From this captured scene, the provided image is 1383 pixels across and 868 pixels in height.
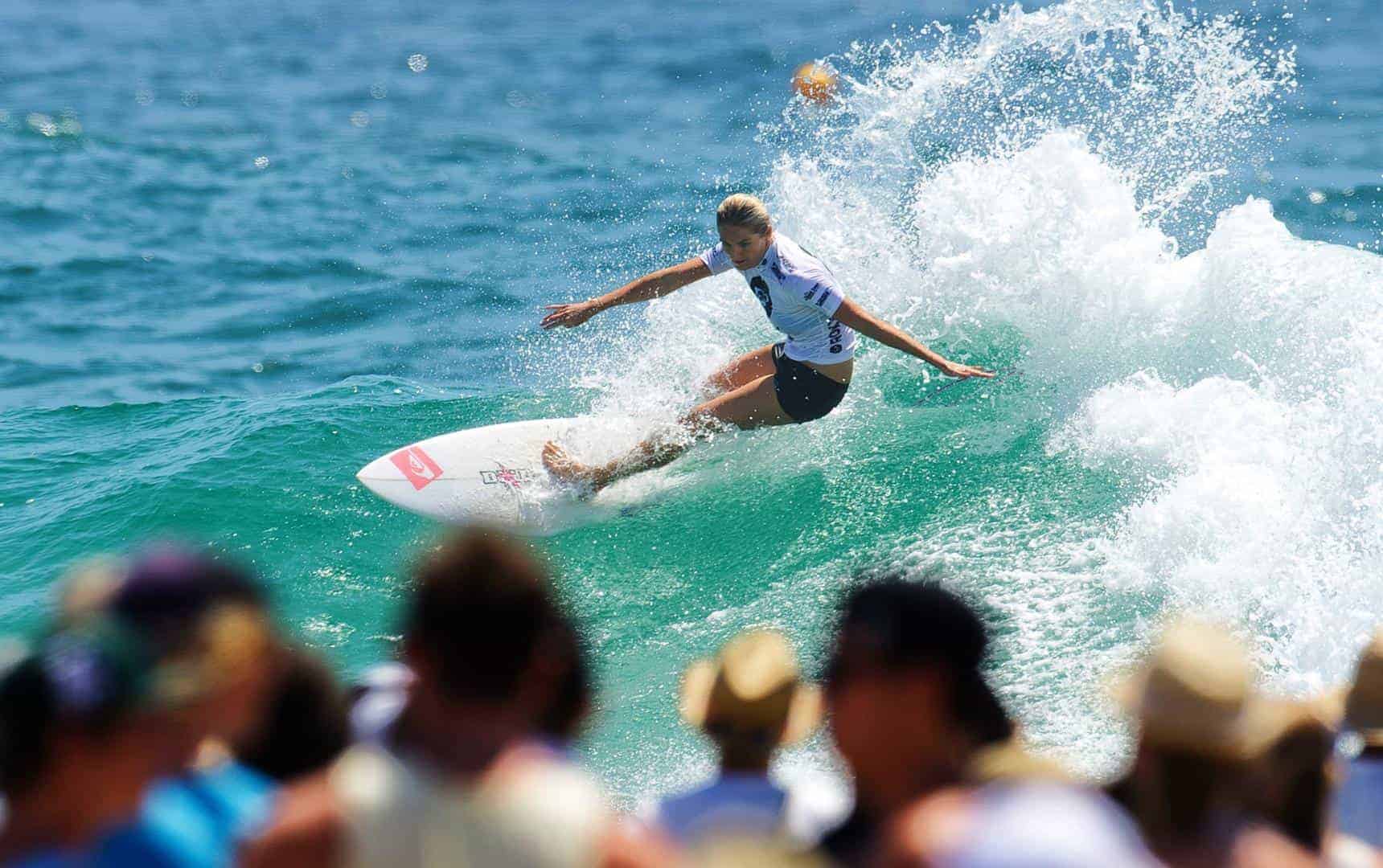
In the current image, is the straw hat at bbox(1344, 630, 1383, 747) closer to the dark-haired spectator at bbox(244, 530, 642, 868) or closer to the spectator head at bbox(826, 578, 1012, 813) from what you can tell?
the spectator head at bbox(826, 578, 1012, 813)

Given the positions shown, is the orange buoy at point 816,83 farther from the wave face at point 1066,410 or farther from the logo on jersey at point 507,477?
the logo on jersey at point 507,477

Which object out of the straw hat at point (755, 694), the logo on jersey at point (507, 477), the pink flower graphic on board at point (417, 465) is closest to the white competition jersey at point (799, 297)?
the logo on jersey at point (507, 477)

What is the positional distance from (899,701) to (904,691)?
0.06 feet

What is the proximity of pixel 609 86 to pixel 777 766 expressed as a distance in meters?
17.0

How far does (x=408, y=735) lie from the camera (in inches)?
75.7

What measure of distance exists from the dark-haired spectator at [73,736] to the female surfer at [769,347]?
5056 millimetres

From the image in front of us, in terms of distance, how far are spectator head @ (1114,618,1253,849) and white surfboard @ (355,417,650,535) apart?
5.65 metres

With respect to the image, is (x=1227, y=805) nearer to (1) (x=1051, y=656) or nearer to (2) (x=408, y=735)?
(2) (x=408, y=735)

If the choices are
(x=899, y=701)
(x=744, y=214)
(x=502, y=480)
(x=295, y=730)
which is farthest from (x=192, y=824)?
(x=502, y=480)

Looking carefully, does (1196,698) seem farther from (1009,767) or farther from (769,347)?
(769,347)

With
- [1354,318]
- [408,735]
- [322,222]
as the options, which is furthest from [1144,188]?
[408,735]

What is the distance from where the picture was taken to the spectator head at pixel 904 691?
209cm

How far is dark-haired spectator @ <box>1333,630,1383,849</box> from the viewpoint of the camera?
2572mm

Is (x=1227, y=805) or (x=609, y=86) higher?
(x=1227, y=805)
